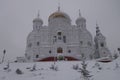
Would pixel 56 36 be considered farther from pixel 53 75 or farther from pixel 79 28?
pixel 53 75

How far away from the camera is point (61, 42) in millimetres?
52969

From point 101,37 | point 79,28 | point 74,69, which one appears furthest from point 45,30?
point 74,69

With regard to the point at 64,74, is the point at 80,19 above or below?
above

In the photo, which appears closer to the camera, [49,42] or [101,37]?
[49,42]

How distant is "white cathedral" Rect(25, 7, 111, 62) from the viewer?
52888 mm

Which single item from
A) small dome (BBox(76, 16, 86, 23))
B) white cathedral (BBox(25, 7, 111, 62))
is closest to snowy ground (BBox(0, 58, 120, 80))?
white cathedral (BBox(25, 7, 111, 62))

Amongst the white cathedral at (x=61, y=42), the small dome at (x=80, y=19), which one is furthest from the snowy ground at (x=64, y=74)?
the small dome at (x=80, y=19)

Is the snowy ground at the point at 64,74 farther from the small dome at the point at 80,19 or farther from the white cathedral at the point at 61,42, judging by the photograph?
the small dome at the point at 80,19

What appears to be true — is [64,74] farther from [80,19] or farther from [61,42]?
[80,19]

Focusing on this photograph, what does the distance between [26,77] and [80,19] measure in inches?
1546

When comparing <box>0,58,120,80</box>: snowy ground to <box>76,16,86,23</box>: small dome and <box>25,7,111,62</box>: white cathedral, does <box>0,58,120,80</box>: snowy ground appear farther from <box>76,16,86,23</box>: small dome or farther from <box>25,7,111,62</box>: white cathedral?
<box>76,16,86,23</box>: small dome

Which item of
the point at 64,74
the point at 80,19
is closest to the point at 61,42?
the point at 80,19

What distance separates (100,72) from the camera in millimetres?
30281

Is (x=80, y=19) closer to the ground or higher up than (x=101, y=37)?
higher up
